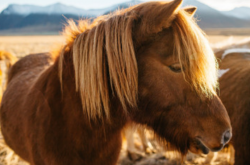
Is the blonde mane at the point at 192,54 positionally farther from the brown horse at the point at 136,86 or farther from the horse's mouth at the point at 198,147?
the horse's mouth at the point at 198,147

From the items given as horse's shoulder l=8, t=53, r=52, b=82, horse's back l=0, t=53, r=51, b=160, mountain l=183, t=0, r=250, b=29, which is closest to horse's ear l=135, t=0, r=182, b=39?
horse's back l=0, t=53, r=51, b=160

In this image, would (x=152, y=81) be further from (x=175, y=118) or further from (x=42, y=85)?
(x=42, y=85)

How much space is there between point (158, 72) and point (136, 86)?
6.8 inches

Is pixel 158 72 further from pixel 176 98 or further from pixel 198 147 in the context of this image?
pixel 198 147

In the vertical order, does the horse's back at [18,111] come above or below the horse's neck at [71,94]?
Result: below

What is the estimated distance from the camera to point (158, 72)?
1302mm

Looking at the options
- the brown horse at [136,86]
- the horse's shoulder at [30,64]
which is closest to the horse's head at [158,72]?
the brown horse at [136,86]

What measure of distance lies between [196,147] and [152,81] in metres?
0.57

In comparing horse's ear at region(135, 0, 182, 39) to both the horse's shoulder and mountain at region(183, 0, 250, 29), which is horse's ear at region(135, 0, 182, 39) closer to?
the horse's shoulder

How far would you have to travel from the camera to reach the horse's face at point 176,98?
1.30 meters

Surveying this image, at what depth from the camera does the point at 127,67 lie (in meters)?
1.31

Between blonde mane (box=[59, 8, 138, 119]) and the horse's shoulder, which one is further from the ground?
blonde mane (box=[59, 8, 138, 119])

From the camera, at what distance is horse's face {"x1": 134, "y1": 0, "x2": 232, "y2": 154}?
4.25 ft

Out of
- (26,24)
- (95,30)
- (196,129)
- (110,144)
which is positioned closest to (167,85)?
(196,129)
